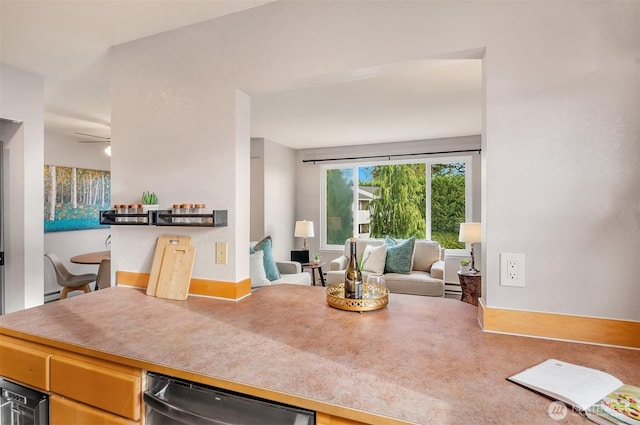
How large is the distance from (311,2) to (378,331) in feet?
4.77

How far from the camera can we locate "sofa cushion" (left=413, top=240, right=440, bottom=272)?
192 inches

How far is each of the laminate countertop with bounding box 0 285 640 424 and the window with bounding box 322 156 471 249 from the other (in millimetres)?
4027

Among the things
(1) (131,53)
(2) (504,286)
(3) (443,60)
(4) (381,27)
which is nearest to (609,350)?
(2) (504,286)

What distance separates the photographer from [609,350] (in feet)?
3.62

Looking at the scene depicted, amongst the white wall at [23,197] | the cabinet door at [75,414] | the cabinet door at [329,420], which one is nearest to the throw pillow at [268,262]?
the white wall at [23,197]

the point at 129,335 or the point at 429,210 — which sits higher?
the point at 429,210

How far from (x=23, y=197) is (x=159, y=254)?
59.4 inches

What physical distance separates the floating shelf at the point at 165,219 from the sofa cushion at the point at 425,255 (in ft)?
Result: 12.4

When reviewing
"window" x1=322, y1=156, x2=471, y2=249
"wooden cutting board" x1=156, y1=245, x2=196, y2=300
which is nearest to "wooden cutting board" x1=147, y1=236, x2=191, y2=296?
"wooden cutting board" x1=156, y1=245, x2=196, y2=300

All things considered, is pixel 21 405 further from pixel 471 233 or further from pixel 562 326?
pixel 471 233

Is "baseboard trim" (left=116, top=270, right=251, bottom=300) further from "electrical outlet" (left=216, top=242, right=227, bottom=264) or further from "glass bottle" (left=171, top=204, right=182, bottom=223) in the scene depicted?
"glass bottle" (left=171, top=204, right=182, bottom=223)

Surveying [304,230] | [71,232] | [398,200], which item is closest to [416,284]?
[398,200]

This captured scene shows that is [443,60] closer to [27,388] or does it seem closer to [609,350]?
[609,350]

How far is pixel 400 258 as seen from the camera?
4699 millimetres
